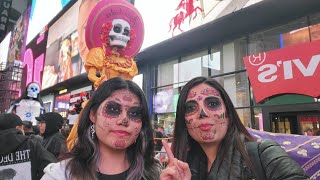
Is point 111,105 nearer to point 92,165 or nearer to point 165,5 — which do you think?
point 92,165

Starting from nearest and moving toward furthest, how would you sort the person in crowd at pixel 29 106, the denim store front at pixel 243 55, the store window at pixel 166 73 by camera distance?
the person in crowd at pixel 29 106, the denim store front at pixel 243 55, the store window at pixel 166 73

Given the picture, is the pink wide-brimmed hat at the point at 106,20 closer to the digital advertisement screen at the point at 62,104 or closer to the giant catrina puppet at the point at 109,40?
the giant catrina puppet at the point at 109,40

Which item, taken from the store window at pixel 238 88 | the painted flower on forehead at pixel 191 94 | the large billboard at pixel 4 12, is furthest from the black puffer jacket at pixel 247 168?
the large billboard at pixel 4 12

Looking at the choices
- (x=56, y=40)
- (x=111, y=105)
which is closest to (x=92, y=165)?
(x=111, y=105)

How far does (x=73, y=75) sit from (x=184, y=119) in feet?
65.6

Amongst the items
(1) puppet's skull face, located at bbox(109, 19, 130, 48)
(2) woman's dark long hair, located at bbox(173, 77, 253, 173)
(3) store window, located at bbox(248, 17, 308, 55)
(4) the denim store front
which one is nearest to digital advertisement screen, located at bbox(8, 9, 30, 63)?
(4) the denim store front

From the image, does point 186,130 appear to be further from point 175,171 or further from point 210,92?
point 175,171

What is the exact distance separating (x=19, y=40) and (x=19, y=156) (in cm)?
3643

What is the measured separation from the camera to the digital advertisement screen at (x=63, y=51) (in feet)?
68.7

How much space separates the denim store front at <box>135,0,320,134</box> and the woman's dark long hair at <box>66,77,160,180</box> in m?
7.15

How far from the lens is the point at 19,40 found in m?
34.0

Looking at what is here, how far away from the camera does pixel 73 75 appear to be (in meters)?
20.5

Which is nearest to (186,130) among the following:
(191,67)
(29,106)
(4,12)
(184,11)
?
(29,106)

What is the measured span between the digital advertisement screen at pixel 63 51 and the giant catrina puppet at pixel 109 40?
14.8 metres
